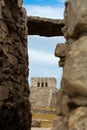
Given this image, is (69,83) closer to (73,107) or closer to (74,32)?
(73,107)

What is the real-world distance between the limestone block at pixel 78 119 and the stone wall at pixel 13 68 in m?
4.16

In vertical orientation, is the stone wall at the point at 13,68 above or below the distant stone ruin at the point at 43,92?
above

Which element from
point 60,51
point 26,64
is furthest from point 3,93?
point 60,51

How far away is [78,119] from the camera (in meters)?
1.88

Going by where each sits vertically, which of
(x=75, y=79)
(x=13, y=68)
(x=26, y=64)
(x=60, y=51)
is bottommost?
(x=26, y=64)

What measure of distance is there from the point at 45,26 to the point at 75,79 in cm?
817

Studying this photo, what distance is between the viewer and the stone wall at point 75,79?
1.90m

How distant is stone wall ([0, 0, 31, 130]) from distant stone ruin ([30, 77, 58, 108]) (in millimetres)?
29658

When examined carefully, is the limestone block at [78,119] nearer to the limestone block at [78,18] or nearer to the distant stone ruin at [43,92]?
the limestone block at [78,18]

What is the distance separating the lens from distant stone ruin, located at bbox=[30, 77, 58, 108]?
39.1m

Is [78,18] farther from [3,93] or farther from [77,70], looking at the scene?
[3,93]

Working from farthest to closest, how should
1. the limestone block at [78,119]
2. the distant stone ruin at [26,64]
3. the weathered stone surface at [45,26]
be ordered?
the weathered stone surface at [45,26] → the distant stone ruin at [26,64] → the limestone block at [78,119]

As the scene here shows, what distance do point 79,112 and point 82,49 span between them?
352 millimetres

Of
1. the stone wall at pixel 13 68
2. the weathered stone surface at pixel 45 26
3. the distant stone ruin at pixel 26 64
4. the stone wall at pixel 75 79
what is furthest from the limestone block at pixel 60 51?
the weathered stone surface at pixel 45 26
